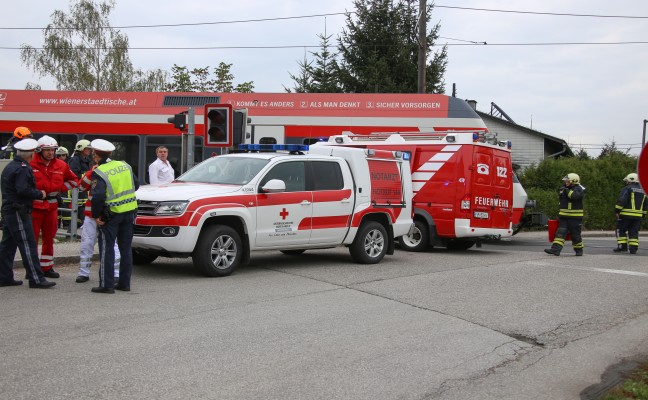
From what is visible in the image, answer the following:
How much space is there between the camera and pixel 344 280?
9.91 m

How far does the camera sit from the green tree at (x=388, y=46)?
120 feet

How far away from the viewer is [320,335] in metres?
6.58

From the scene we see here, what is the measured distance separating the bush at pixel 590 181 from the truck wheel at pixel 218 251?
1598cm

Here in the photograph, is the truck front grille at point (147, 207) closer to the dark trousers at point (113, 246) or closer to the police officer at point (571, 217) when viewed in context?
the dark trousers at point (113, 246)

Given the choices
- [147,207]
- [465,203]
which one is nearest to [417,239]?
[465,203]

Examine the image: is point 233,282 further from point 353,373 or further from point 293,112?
point 293,112

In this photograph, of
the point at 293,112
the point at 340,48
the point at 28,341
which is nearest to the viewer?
the point at 28,341

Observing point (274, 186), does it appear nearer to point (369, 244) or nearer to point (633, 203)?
point (369, 244)

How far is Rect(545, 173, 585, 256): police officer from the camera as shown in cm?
1445

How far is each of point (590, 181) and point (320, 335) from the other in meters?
21.1

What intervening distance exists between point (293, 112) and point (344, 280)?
1101 cm

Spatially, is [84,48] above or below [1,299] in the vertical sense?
above

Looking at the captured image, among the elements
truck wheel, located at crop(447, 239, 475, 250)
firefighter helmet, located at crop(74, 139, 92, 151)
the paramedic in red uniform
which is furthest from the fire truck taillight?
the paramedic in red uniform

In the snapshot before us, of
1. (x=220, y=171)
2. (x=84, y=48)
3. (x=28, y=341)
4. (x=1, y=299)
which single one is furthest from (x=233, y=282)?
(x=84, y=48)
